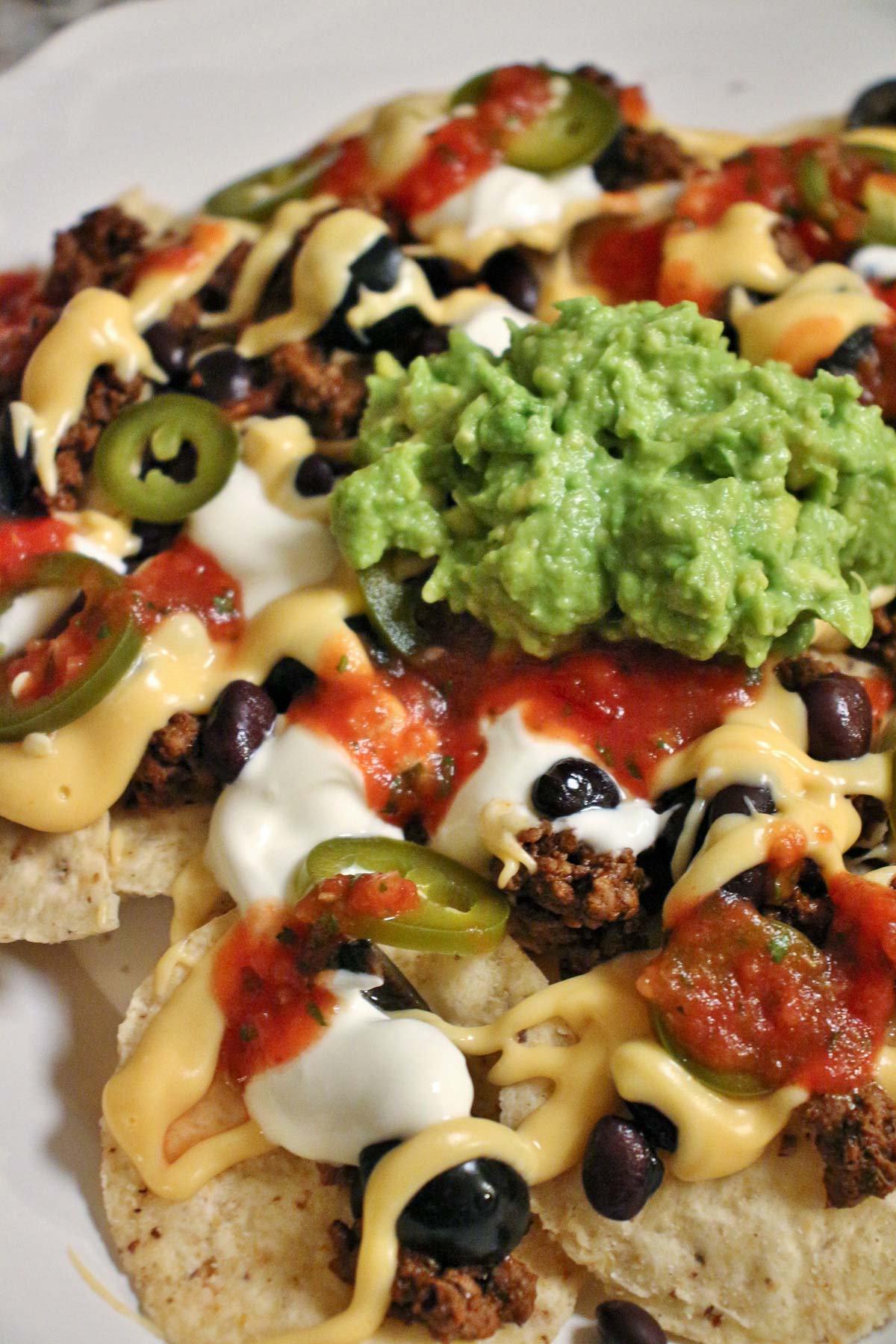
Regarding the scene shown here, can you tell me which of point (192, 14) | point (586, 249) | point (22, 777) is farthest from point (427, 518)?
point (192, 14)

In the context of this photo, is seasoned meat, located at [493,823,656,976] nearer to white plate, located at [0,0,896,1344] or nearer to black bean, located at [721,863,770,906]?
black bean, located at [721,863,770,906]

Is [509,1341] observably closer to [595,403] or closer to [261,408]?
[595,403]

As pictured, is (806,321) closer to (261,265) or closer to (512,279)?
(512,279)

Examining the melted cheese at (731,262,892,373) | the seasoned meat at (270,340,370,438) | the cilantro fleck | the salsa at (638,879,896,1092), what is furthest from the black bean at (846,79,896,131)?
the cilantro fleck

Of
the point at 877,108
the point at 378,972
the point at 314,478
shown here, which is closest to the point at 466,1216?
the point at 378,972

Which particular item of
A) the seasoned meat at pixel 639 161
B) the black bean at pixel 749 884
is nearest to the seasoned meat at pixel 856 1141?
the black bean at pixel 749 884

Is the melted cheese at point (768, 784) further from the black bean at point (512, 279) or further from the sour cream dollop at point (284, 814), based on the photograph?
the black bean at point (512, 279)
